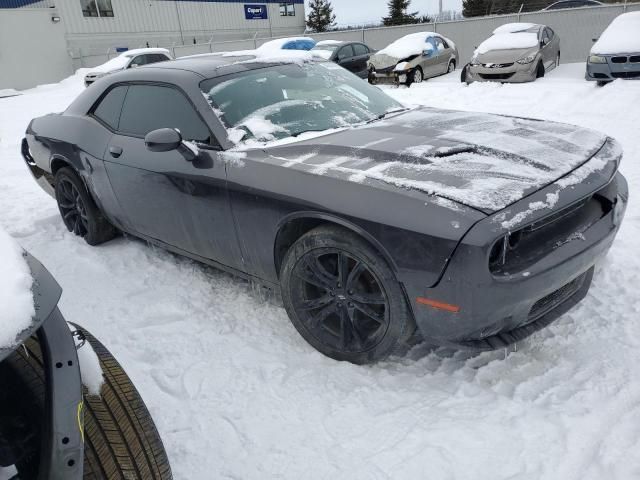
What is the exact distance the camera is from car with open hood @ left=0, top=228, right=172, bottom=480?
133 cm

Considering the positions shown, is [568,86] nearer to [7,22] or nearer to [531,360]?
[531,360]

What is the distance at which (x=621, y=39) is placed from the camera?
9.32 m

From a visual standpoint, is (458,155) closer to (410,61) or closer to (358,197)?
(358,197)

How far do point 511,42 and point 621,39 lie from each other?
230 cm

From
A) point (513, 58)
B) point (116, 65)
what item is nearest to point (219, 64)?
point (513, 58)

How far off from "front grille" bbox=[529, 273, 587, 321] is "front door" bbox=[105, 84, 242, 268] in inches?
65.5

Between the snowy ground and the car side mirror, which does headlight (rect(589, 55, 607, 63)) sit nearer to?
the snowy ground

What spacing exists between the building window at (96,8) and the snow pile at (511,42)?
22.5m

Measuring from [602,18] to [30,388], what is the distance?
18.6m

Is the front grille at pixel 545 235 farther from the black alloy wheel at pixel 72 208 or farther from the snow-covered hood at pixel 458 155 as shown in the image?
the black alloy wheel at pixel 72 208

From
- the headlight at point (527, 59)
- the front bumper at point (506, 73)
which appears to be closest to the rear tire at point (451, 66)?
the front bumper at point (506, 73)

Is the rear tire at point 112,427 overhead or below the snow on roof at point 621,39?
below

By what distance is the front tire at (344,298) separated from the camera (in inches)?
92.9

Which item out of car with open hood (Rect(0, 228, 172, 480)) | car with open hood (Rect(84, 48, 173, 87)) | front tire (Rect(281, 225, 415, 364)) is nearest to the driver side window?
front tire (Rect(281, 225, 415, 364))
